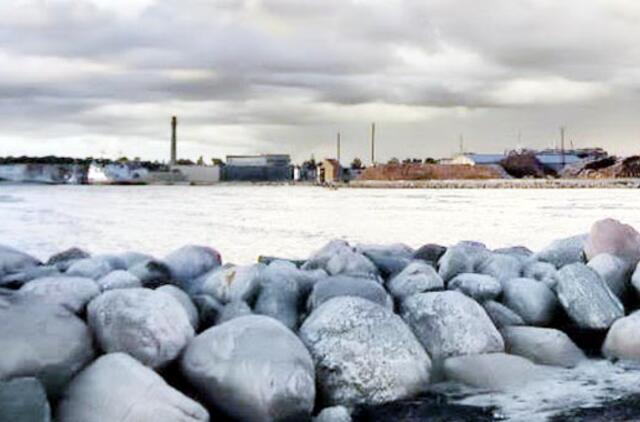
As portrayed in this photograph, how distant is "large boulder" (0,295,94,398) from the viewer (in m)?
4.21

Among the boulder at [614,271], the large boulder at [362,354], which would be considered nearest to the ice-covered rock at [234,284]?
the large boulder at [362,354]

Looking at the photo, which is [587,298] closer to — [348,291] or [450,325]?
[450,325]

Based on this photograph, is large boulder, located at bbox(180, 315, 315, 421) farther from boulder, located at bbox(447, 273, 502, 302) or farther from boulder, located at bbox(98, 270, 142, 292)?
boulder, located at bbox(447, 273, 502, 302)

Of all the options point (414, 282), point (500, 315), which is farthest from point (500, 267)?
point (414, 282)

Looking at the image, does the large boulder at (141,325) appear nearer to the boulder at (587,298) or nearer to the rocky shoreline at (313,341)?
the rocky shoreline at (313,341)

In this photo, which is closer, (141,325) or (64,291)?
(141,325)

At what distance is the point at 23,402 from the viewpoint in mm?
3791

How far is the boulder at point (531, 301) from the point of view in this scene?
628 cm

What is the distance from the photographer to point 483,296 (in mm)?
6195

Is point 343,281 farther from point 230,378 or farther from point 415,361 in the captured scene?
point 230,378

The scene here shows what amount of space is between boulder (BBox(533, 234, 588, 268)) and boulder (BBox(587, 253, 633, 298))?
2.16 ft

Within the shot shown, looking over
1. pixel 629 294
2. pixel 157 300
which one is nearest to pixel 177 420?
pixel 157 300

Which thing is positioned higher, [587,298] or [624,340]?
[587,298]

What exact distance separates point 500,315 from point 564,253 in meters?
1.99
